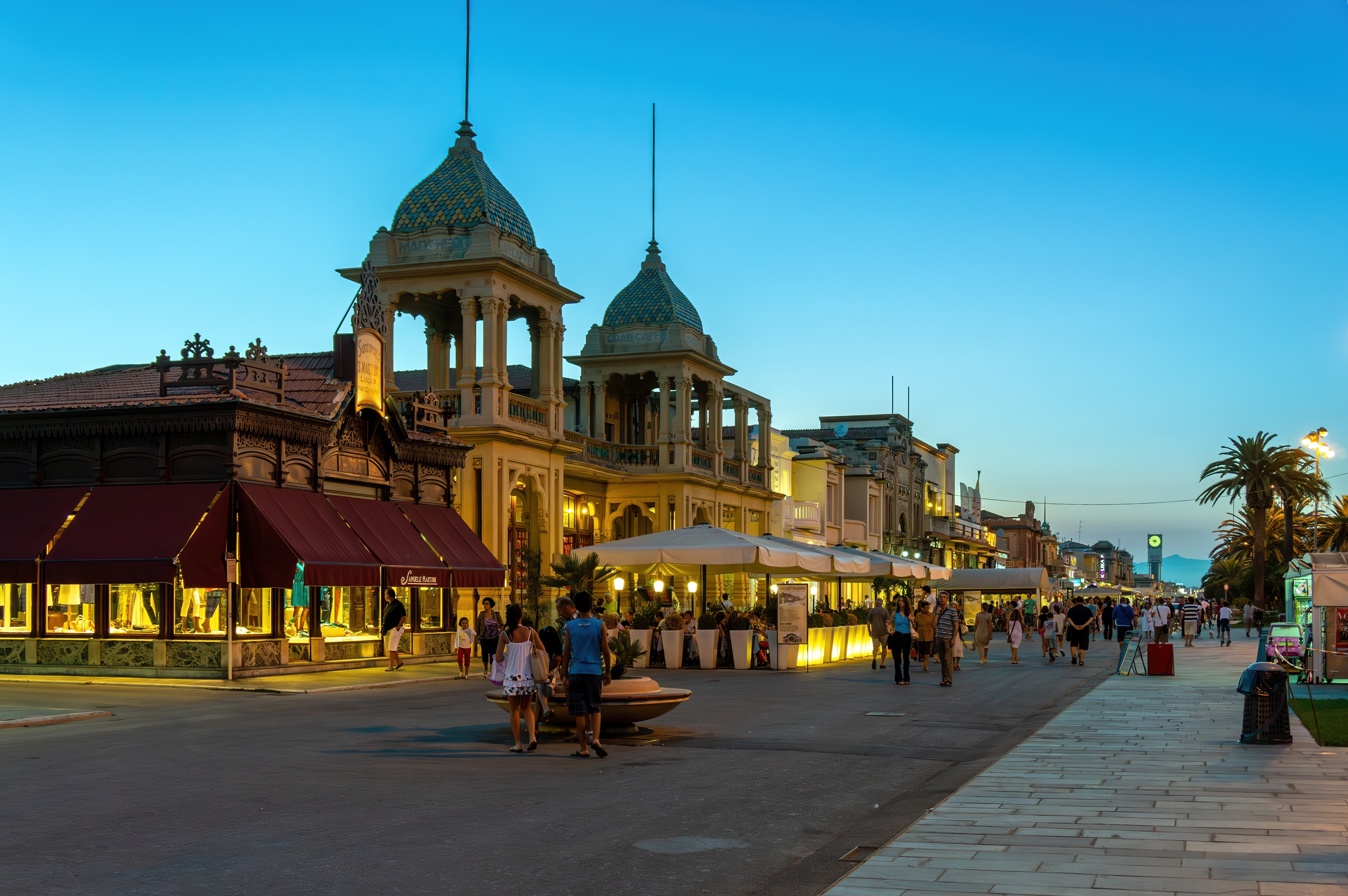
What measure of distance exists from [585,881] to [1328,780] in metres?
7.43

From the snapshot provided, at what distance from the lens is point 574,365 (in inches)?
1939

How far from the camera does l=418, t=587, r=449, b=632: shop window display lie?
32031mm

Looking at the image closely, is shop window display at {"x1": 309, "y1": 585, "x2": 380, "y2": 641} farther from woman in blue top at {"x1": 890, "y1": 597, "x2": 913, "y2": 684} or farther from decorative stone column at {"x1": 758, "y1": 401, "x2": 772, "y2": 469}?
decorative stone column at {"x1": 758, "y1": 401, "x2": 772, "y2": 469}

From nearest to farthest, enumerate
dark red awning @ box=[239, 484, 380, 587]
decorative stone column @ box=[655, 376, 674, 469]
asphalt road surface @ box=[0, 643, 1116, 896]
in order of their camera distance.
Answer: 1. asphalt road surface @ box=[0, 643, 1116, 896]
2. dark red awning @ box=[239, 484, 380, 587]
3. decorative stone column @ box=[655, 376, 674, 469]

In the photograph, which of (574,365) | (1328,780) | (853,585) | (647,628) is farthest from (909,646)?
(853,585)

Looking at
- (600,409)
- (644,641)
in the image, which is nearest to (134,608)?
(644,641)

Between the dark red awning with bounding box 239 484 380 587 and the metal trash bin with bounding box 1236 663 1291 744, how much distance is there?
55.9 ft

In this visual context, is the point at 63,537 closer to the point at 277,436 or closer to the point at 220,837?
the point at 277,436

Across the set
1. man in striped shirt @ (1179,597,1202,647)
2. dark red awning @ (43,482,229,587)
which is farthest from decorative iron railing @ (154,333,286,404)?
man in striped shirt @ (1179,597,1202,647)

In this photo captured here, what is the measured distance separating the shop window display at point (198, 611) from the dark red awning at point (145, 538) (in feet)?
3.20

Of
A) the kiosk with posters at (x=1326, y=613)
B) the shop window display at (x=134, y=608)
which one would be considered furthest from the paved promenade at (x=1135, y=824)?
the shop window display at (x=134, y=608)

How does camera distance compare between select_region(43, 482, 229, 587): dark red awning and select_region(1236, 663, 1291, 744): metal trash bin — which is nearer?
select_region(1236, 663, 1291, 744): metal trash bin

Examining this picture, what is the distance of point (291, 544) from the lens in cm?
2528

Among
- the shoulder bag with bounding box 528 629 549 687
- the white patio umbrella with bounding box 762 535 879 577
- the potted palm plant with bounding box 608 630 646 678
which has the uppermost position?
the white patio umbrella with bounding box 762 535 879 577
